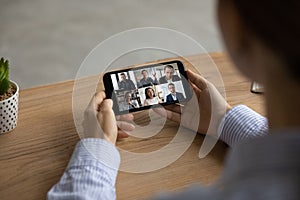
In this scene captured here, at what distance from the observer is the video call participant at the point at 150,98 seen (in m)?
1.08

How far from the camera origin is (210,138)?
1046 mm

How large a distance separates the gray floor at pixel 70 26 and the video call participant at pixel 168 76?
1183 mm

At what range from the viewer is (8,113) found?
3.40ft

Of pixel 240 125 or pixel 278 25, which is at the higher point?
pixel 278 25

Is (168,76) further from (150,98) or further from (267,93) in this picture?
(267,93)

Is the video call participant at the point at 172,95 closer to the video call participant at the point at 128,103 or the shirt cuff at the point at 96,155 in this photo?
the video call participant at the point at 128,103

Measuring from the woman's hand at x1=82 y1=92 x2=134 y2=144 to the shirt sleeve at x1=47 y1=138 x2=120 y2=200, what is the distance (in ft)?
0.09

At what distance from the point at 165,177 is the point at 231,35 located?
41cm

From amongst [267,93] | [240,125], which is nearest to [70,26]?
[240,125]

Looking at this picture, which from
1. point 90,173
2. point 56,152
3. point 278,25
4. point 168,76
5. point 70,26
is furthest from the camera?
point 70,26

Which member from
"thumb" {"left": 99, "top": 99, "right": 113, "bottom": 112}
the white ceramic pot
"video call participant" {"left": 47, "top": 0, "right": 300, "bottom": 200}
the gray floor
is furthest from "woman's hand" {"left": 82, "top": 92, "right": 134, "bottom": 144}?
the gray floor

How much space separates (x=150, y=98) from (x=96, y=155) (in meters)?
0.20

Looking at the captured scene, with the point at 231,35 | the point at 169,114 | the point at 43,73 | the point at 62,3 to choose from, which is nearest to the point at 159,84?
the point at 169,114

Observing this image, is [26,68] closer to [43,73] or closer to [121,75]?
[43,73]
